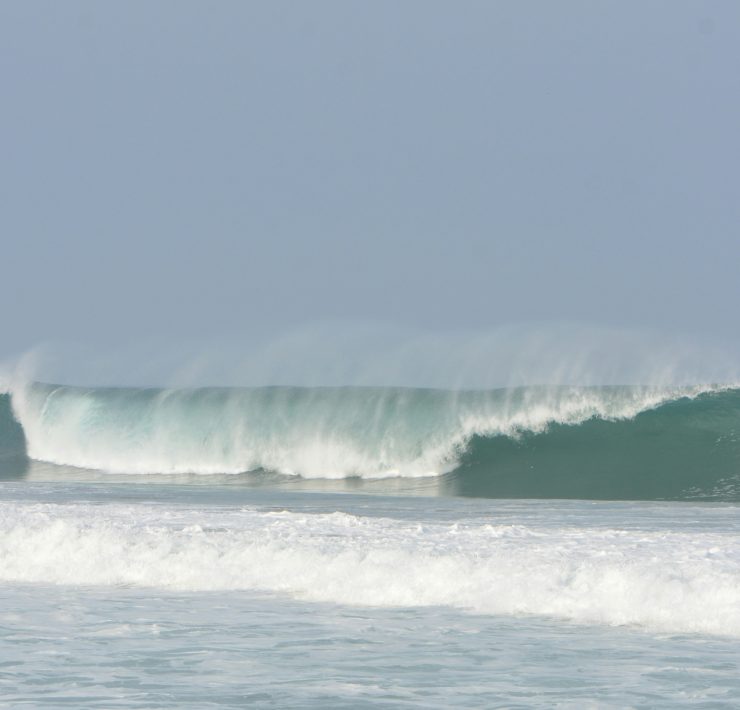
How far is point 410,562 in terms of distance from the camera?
8.38 meters

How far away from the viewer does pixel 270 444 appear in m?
22.4

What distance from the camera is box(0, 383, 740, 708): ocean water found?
218 inches

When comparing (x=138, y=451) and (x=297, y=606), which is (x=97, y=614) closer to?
(x=297, y=606)

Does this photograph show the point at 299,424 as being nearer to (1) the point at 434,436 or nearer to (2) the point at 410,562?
(1) the point at 434,436

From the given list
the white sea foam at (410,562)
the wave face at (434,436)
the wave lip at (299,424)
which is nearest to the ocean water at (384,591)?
the white sea foam at (410,562)

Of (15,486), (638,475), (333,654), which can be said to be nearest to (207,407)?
(15,486)

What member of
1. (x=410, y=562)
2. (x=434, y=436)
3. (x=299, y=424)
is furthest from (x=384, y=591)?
(x=299, y=424)

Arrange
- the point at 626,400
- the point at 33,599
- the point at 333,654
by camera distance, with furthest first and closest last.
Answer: the point at 626,400, the point at 33,599, the point at 333,654

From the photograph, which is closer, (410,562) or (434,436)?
(410,562)

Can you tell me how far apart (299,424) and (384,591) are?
1501 cm

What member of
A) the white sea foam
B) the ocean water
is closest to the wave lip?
the ocean water

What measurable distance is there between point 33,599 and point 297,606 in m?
1.85

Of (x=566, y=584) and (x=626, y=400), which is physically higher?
(x=626, y=400)

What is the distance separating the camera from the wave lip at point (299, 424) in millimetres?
21078
